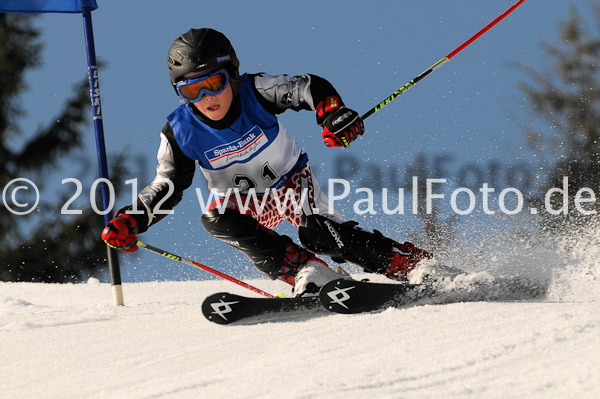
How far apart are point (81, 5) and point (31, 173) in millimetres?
8861

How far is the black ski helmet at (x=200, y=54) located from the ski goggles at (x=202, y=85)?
33 mm

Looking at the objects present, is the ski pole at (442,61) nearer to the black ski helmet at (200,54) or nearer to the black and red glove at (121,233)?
the black ski helmet at (200,54)

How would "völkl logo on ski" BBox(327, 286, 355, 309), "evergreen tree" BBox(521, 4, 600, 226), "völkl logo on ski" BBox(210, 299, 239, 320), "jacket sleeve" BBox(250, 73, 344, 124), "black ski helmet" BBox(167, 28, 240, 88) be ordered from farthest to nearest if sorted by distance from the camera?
"evergreen tree" BBox(521, 4, 600, 226) < "jacket sleeve" BBox(250, 73, 344, 124) < "black ski helmet" BBox(167, 28, 240, 88) < "völkl logo on ski" BBox(210, 299, 239, 320) < "völkl logo on ski" BBox(327, 286, 355, 309)

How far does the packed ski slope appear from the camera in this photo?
2219 millimetres

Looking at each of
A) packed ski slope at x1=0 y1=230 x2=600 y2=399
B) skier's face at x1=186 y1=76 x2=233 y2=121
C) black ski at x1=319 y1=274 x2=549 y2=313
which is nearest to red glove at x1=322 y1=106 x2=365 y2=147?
skier's face at x1=186 y1=76 x2=233 y2=121

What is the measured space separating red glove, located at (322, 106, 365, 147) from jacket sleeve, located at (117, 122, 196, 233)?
867 millimetres

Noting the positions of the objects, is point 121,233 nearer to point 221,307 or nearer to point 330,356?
point 221,307

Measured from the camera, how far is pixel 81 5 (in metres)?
5.92

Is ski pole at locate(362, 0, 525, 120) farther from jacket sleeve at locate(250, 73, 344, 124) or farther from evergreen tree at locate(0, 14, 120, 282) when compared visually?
evergreen tree at locate(0, 14, 120, 282)

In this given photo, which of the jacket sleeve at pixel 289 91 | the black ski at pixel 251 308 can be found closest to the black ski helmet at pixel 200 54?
the jacket sleeve at pixel 289 91

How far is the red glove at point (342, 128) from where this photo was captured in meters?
3.53

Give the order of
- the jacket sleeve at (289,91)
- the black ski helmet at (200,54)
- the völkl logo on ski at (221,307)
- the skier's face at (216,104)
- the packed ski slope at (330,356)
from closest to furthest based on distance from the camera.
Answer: the packed ski slope at (330,356) → the völkl logo on ski at (221,307) → the black ski helmet at (200,54) → the skier's face at (216,104) → the jacket sleeve at (289,91)

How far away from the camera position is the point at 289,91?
151 inches

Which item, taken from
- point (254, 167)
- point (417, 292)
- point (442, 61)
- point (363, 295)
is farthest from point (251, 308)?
point (442, 61)
